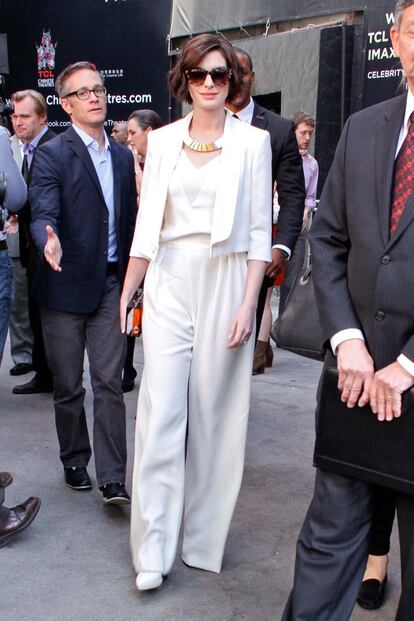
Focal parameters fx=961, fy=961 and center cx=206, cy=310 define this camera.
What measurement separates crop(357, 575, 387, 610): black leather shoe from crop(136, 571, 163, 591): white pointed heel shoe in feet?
2.52

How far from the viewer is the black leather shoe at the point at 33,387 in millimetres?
6852

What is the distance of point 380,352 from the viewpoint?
2693 millimetres

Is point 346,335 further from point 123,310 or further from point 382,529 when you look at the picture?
point 123,310

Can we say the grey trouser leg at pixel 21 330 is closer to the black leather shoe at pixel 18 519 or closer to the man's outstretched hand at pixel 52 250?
the man's outstretched hand at pixel 52 250

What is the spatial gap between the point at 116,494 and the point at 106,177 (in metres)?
1.55

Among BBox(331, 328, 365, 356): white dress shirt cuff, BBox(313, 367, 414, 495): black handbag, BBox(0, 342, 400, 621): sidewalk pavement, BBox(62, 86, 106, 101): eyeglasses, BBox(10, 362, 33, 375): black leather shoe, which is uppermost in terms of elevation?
BBox(62, 86, 106, 101): eyeglasses

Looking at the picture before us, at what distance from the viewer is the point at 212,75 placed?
379cm

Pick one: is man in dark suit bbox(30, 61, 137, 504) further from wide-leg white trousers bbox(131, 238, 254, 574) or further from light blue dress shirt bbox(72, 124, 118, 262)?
wide-leg white trousers bbox(131, 238, 254, 574)

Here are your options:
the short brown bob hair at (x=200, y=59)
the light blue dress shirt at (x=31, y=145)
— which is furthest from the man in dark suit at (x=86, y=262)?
the light blue dress shirt at (x=31, y=145)

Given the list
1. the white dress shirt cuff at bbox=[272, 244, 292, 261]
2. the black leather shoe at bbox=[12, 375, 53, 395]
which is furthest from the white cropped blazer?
the black leather shoe at bbox=[12, 375, 53, 395]

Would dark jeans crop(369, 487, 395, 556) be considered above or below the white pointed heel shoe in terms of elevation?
above

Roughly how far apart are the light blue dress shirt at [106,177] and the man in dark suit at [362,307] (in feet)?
6.58

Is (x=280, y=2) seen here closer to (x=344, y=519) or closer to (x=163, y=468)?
(x=163, y=468)

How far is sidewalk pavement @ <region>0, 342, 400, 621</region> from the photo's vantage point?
358 cm
